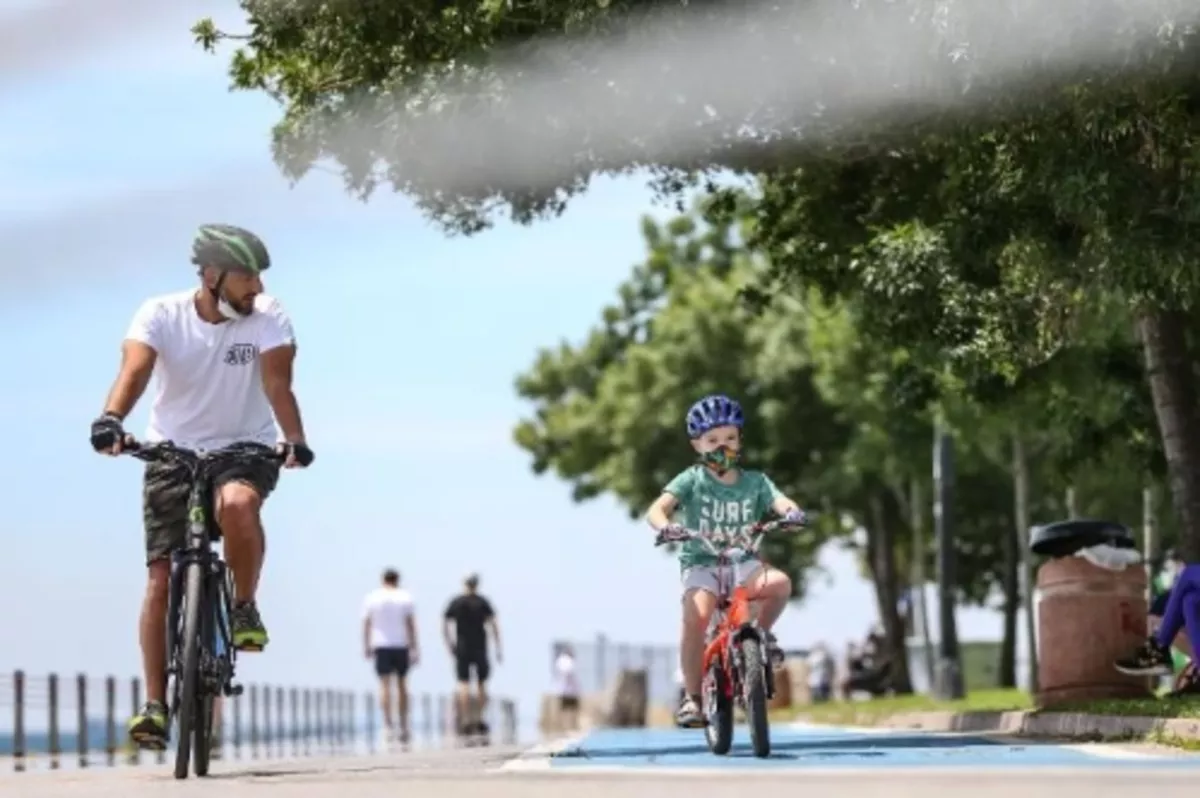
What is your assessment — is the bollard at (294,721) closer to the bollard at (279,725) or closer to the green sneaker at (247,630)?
the bollard at (279,725)

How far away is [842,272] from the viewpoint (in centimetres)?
2295

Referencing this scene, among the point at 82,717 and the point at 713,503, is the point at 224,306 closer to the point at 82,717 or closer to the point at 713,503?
the point at 713,503

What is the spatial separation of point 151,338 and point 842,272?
11.7 m

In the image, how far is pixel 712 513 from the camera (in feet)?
42.3

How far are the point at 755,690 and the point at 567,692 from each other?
3591 centimetres

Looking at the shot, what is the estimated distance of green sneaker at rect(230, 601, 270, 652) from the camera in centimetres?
1155

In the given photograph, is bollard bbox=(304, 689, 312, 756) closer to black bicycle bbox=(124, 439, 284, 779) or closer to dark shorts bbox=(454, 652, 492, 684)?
dark shorts bbox=(454, 652, 492, 684)

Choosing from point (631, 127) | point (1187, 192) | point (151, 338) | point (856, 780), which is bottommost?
point (856, 780)

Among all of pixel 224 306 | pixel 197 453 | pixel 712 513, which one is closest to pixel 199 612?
pixel 197 453

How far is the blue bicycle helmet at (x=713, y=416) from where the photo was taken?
42.7ft

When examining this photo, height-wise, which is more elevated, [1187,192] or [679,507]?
[1187,192]

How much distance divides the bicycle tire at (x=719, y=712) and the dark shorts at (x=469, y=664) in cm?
1764

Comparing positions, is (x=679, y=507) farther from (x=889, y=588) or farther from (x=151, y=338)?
(x=889, y=588)

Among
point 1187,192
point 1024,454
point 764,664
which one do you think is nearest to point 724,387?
→ point 1024,454
